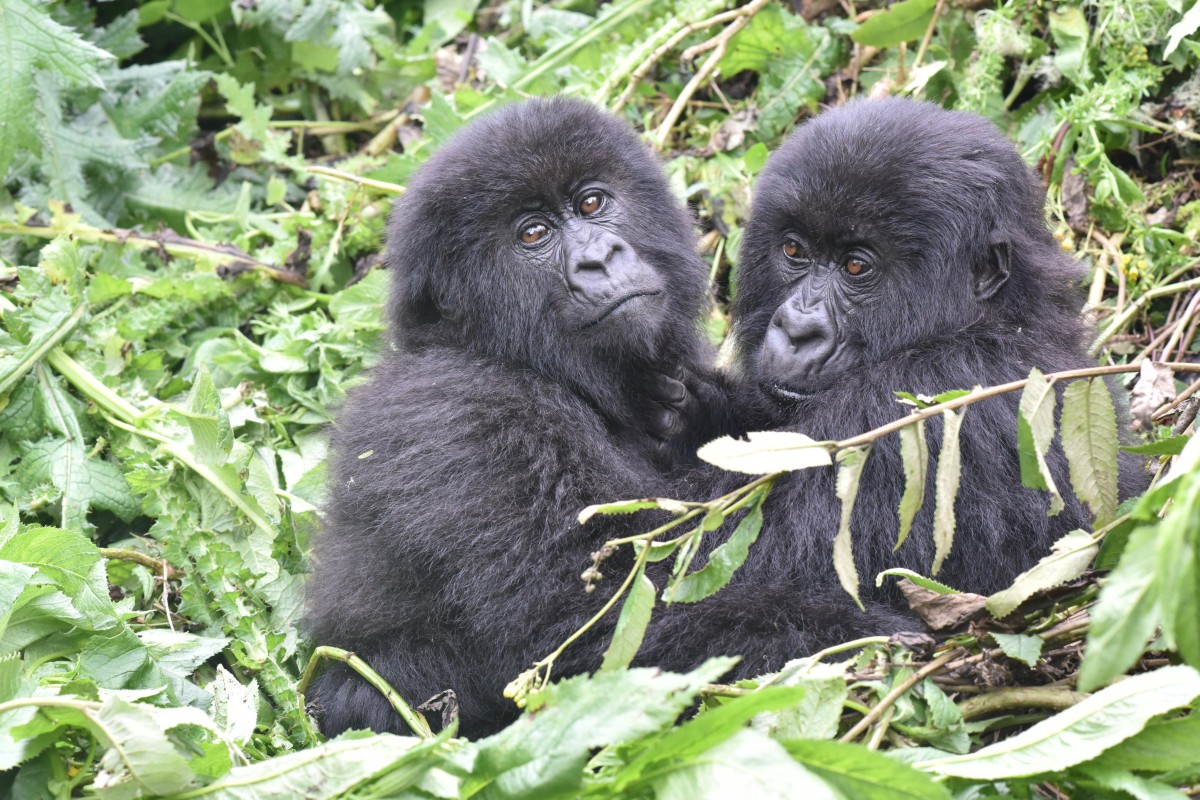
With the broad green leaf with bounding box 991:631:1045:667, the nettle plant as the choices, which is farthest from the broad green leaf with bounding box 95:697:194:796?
the broad green leaf with bounding box 991:631:1045:667

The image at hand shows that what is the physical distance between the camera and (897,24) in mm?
4898

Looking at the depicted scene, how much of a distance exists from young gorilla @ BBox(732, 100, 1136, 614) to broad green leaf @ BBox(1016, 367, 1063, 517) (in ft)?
2.10

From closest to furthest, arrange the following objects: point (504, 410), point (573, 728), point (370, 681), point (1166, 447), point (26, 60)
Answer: point (573, 728), point (1166, 447), point (370, 681), point (504, 410), point (26, 60)

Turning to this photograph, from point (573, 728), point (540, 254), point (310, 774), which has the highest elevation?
point (540, 254)

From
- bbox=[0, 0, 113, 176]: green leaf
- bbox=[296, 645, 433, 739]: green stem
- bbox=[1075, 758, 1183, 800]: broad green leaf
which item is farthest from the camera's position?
bbox=[0, 0, 113, 176]: green leaf

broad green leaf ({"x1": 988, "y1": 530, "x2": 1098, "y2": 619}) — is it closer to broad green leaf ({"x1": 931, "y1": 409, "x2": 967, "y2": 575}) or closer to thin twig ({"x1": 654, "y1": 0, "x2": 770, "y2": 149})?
broad green leaf ({"x1": 931, "y1": 409, "x2": 967, "y2": 575})

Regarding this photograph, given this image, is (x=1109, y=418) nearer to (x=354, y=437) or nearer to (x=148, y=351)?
(x=354, y=437)

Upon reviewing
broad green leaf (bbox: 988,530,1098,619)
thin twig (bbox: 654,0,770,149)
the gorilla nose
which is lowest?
broad green leaf (bbox: 988,530,1098,619)

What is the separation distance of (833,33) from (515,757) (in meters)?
3.81

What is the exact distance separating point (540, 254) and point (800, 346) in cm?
79

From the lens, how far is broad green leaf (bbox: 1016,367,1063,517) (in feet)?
8.14

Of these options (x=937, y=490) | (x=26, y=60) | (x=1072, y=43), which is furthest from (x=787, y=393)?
(x=26, y=60)

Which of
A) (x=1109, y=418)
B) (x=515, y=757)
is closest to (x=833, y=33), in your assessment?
(x=1109, y=418)

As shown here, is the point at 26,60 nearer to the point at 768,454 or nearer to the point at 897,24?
the point at 897,24
